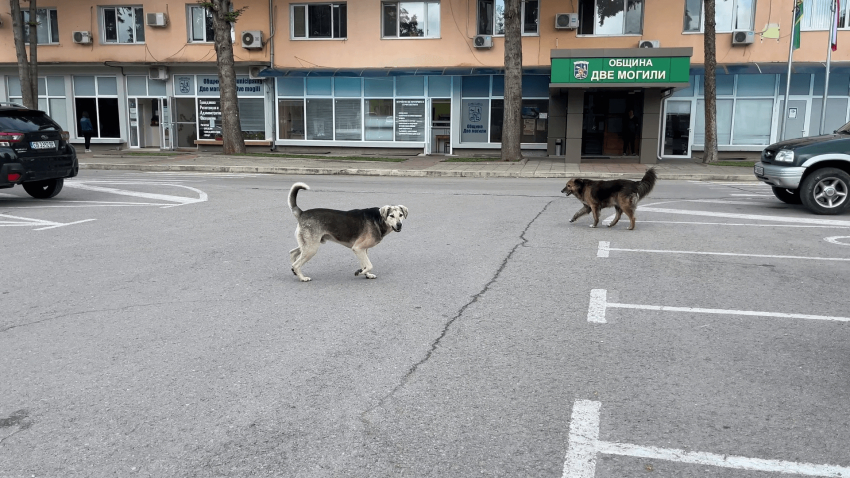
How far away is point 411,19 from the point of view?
29703 mm

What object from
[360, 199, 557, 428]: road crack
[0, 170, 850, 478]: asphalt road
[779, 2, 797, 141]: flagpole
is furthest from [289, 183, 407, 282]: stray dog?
[779, 2, 797, 141]: flagpole

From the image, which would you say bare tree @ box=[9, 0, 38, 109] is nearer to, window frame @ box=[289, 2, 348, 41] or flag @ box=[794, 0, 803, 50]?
window frame @ box=[289, 2, 348, 41]

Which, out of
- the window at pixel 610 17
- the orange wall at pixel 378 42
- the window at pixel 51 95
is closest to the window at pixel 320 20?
the orange wall at pixel 378 42

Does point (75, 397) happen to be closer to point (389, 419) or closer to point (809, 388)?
point (389, 419)

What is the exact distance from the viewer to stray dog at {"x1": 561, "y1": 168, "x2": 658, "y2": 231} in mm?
10547

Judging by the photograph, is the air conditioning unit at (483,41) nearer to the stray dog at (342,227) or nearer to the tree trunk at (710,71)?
the tree trunk at (710,71)

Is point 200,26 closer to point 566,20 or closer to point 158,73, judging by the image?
point 158,73

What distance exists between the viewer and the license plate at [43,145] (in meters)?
13.3


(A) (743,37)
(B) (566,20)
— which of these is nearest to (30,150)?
(B) (566,20)

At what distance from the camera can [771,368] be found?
5.04 metres

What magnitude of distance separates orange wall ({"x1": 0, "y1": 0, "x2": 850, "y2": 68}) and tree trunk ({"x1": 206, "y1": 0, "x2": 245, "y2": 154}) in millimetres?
4092

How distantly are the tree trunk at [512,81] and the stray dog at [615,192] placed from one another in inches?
567

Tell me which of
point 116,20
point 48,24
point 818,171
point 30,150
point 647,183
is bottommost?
point 647,183

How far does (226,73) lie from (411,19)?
7.82 metres
